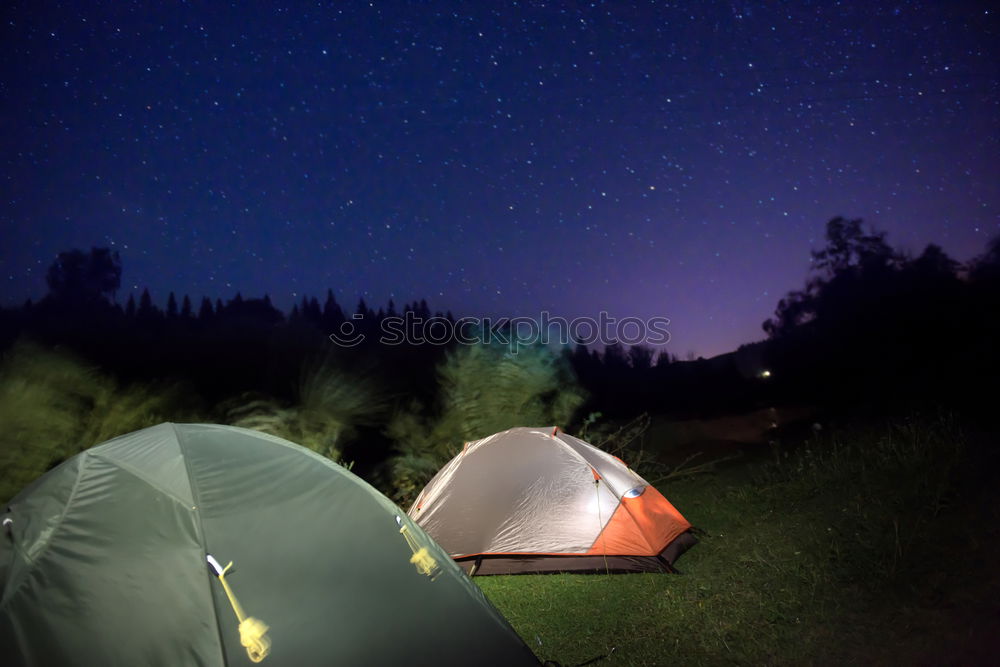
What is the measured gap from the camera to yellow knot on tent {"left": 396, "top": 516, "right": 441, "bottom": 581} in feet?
11.6

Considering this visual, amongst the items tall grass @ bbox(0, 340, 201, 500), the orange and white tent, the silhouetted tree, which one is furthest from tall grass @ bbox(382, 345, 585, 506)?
the silhouetted tree

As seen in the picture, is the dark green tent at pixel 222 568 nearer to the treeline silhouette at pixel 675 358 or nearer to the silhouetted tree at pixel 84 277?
the treeline silhouette at pixel 675 358

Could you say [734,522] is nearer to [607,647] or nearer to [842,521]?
[842,521]

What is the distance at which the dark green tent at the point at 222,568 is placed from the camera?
254 cm

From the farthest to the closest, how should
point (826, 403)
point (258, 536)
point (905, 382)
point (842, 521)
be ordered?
1. point (826, 403)
2. point (905, 382)
3. point (842, 521)
4. point (258, 536)

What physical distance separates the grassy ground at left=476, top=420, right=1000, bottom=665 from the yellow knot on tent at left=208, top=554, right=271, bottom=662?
93.3 inches

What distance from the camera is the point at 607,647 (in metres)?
4.32

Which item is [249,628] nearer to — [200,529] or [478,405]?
[200,529]

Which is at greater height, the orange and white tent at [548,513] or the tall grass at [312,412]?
the tall grass at [312,412]

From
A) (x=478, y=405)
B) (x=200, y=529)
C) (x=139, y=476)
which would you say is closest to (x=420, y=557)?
(x=200, y=529)

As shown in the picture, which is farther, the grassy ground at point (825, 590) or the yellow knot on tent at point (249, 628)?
the grassy ground at point (825, 590)

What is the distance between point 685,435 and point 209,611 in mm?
20881

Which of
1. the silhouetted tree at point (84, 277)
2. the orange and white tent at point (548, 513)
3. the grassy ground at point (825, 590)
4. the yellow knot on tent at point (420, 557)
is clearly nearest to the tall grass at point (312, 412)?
the orange and white tent at point (548, 513)

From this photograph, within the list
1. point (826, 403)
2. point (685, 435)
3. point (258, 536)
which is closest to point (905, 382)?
point (826, 403)
